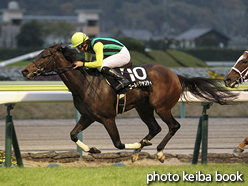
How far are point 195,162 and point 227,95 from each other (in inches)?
28.6

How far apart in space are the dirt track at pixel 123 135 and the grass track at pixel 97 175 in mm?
1467

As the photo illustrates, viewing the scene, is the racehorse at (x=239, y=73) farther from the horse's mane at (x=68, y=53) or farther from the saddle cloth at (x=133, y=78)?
the horse's mane at (x=68, y=53)

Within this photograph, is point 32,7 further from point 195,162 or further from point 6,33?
point 195,162

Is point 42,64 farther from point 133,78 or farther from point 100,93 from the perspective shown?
point 133,78

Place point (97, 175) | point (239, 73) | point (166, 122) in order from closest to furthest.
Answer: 1. point (97, 175)
2. point (239, 73)
3. point (166, 122)

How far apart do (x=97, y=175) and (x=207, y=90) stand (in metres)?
1.61

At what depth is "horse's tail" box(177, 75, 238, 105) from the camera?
185 inches

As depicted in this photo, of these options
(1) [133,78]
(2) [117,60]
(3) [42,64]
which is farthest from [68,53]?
(1) [133,78]

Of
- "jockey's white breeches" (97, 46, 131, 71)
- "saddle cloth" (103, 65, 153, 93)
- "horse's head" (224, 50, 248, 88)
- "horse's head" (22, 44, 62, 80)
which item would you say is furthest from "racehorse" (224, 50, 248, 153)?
"horse's head" (22, 44, 62, 80)

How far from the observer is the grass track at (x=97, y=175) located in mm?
3461

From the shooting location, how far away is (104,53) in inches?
169

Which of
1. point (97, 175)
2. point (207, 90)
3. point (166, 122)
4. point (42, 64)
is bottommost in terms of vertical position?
point (97, 175)

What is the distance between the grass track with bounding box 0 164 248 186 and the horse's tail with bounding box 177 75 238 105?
83cm

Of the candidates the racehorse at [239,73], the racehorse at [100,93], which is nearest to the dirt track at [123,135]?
the racehorse at [100,93]
